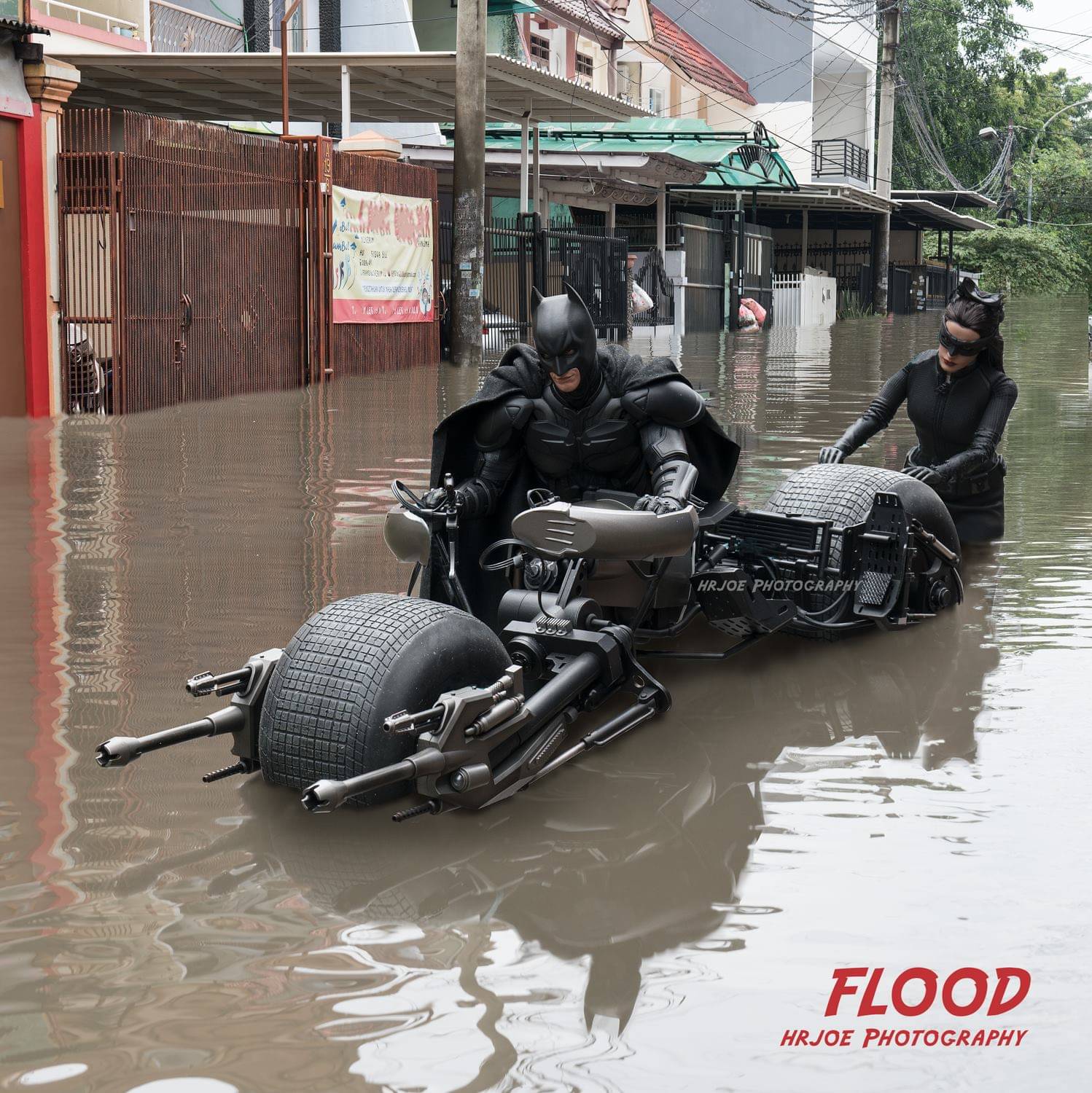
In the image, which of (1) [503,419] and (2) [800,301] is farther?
(2) [800,301]

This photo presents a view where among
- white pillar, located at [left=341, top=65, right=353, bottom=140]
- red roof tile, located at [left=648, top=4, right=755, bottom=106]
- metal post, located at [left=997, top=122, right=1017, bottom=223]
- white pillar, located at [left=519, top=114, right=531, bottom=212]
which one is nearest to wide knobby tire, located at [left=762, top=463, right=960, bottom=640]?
white pillar, located at [left=341, top=65, right=353, bottom=140]

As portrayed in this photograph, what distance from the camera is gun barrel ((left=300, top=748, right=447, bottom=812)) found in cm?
348

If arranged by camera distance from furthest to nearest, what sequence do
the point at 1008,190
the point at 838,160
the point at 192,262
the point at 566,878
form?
1. the point at 1008,190
2. the point at 838,160
3. the point at 192,262
4. the point at 566,878

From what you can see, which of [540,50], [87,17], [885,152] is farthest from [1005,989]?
[885,152]

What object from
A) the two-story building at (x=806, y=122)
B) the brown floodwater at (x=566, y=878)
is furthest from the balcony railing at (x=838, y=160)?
the brown floodwater at (x=566, y=878)

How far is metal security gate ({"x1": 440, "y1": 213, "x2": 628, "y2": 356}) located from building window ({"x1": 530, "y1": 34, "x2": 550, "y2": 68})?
23.8ft

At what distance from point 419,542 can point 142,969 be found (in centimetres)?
204

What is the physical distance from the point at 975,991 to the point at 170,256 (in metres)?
13.4

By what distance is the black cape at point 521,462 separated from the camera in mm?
5273

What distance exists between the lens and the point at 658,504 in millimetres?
4684

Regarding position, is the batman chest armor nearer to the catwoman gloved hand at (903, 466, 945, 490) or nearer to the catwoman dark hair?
the catwoman gloved hand at (903, 466, 945, 490)

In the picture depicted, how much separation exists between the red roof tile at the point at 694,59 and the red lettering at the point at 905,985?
39099 millimetres

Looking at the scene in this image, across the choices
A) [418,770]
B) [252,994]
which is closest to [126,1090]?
[252,994]

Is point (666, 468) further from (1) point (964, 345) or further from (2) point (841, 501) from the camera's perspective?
(1) point (964, 345)
